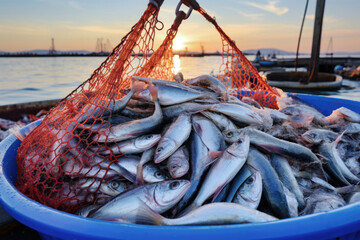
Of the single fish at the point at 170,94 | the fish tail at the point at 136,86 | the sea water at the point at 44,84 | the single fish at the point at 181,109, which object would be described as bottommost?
the sea water at the point at 44,84

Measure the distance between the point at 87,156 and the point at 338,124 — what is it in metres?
2.48

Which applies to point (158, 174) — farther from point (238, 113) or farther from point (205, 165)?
point (238, 113)

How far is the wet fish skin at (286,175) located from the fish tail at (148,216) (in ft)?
3.15

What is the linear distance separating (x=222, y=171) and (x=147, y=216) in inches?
22.0

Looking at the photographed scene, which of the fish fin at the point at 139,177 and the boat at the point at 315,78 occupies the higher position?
the boat at the point at 315,78

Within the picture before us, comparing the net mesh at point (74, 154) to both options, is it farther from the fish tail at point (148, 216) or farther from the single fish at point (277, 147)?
the single fish at point (277, 147)

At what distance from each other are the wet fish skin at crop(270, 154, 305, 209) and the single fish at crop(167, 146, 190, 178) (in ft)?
2.11

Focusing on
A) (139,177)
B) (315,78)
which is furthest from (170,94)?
(315,78)

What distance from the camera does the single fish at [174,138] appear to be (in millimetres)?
1727

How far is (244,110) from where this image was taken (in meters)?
2.21

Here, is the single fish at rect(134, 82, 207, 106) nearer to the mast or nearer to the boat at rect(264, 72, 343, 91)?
the boat at rect(264, 72, 343, 91)

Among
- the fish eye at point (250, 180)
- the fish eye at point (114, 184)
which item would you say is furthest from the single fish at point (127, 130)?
the fish eye at point (250, 180)

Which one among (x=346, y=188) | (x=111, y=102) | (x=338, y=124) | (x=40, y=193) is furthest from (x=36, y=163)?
(x=338, y=124)

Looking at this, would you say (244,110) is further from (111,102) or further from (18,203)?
(18,203)
